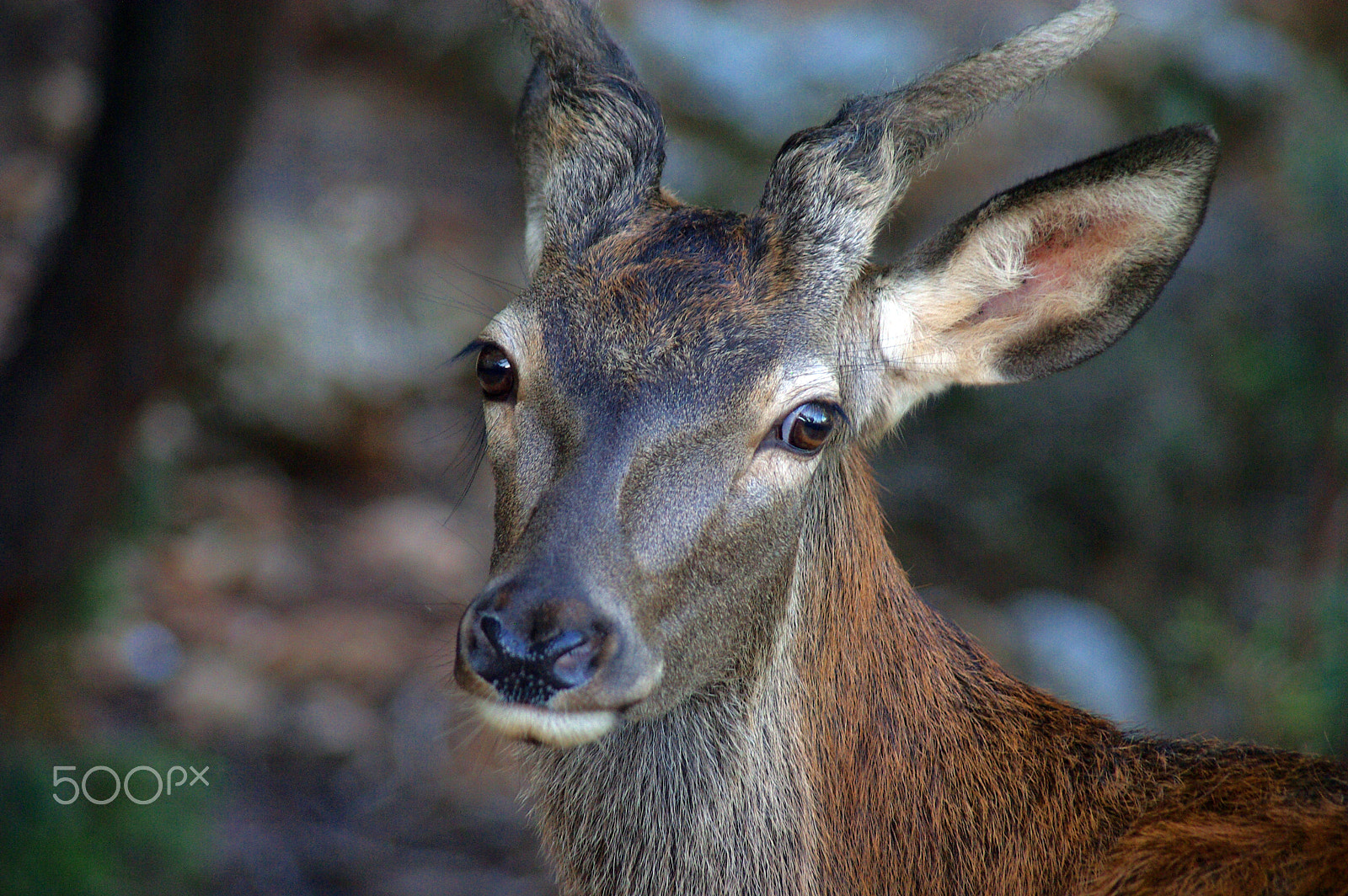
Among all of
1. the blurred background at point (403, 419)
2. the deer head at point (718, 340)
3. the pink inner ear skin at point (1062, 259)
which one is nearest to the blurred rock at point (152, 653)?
the blurred background at point (403, 419)

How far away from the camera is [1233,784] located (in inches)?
127

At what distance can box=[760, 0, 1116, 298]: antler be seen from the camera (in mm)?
3342

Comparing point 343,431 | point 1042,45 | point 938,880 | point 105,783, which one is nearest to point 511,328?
point 1042,45

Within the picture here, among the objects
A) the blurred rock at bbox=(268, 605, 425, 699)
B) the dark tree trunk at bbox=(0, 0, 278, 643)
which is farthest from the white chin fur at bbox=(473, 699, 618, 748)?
the blurred rock at bbox=(268, 605, 425, 699)

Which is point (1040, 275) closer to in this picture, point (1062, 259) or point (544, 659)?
point (1062, 259)

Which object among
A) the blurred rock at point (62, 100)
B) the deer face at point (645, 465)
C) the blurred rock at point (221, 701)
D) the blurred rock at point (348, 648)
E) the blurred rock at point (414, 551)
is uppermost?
the blurred rock at point (62, 100)

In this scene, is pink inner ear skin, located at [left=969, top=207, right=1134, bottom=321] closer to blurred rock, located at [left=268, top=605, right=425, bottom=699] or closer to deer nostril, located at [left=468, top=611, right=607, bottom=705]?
deer nostril, located at [left=468, top=611, right=607, bottom=705]

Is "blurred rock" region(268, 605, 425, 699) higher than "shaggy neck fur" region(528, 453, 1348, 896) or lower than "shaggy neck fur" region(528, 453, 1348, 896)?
lower

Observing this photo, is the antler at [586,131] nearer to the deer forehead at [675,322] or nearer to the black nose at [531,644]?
the deer forehead at [675,322]

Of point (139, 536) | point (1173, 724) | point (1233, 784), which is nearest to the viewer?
point (1233, 784)

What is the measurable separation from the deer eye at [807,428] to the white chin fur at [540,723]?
0.88 m

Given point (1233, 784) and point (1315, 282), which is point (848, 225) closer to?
point (1233, 784)

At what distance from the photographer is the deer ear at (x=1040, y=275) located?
334 centimetres

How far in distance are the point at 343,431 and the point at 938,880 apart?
6.67 meters
